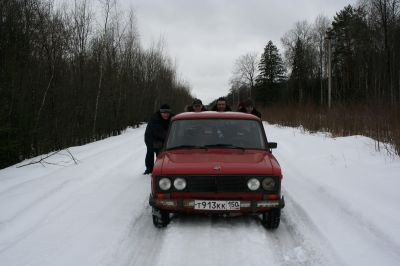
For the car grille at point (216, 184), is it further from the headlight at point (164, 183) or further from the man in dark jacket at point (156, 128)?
the man in dark jacket at point (156, 128)

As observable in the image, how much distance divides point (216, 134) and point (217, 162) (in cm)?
102

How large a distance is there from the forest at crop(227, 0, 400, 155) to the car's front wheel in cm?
652

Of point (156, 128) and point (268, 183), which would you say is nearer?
point (268, 183)

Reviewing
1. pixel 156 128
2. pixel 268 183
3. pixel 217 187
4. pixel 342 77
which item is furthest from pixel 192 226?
pixel 342 77

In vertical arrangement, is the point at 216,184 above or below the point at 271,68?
below

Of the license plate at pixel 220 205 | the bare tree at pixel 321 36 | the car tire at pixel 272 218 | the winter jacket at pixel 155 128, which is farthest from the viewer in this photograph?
the bare tree at pixel 321 36

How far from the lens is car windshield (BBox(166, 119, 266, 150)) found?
5.52m

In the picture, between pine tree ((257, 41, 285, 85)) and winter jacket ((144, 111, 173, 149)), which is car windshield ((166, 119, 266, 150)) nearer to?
winter jacket ((144, 111, 173, 149))

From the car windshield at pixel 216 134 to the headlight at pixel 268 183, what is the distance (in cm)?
103

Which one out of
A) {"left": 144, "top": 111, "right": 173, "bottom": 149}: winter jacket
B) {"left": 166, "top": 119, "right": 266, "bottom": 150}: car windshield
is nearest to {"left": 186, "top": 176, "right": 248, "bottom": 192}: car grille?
{"left": 166, "top": 119, "right": 266, "bottom": 150}: car windshield

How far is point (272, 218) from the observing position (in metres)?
4.61

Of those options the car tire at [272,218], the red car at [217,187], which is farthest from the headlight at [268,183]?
the car tire at [272,218]

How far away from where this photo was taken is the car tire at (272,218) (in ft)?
15.1

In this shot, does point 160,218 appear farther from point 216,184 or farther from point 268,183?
point 268,183
